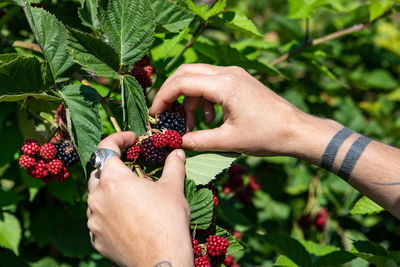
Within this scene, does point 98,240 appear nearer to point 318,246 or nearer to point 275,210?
point 318,246

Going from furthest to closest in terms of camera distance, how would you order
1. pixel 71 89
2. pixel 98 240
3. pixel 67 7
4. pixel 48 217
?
1. pixel 48 217
2. pixel 67 7
3. pixel 71 89
4. pixel 98 240

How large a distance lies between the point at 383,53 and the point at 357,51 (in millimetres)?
318

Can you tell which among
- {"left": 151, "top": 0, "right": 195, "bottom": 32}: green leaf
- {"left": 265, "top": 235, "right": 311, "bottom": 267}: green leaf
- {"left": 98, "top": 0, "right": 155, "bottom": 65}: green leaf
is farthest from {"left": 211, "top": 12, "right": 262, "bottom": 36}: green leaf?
{"left": 265, "top": 235, "right": 311, "bottom": 267}: green leaf

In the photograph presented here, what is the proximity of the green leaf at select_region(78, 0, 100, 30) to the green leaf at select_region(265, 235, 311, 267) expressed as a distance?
1193 millimetres

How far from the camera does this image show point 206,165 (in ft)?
4.30

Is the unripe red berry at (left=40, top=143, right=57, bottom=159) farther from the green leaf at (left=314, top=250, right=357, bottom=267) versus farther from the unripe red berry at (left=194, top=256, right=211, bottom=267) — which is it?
the green leaf at (left=314, top=250, right=357, bottom=267)

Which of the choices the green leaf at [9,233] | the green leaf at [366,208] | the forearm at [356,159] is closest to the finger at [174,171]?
the forearm at [356,159]

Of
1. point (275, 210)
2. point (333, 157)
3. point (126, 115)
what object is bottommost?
point (275, 210)

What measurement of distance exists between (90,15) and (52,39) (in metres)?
0.27

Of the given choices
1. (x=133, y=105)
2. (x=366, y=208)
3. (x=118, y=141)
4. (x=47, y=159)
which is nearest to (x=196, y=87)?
(x=133, y=105)

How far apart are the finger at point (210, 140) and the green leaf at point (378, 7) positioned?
4.46ft

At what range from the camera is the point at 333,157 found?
4.66 feet

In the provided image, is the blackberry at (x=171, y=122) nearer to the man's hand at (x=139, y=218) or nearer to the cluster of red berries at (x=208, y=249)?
the man's hand at (x=139, y=218)

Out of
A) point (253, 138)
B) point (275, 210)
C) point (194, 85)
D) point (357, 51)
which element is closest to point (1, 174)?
point (194, 85)
